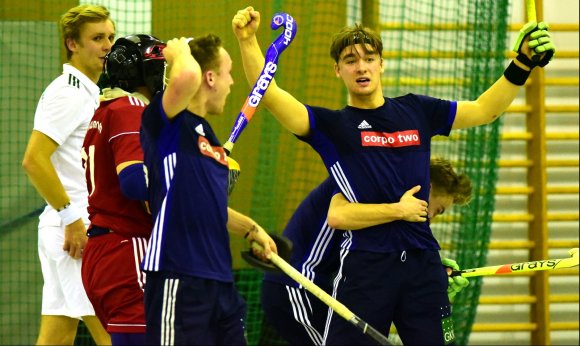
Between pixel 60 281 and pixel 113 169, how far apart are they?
2.29 ft

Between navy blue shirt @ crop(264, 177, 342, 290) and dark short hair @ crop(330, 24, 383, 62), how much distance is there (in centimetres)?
50

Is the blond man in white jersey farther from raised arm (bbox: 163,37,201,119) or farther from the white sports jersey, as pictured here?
raised arm (bbox: 163,37,201,119)

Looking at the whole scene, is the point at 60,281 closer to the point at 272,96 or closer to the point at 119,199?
the point at 119,199

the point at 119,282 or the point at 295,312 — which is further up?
the point at 119,282

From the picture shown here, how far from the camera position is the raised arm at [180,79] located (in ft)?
8.71

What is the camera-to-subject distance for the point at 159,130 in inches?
108

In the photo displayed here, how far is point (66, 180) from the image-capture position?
12.3 ft

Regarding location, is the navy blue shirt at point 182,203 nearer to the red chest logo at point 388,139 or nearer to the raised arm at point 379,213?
the raised arm at point 379,213

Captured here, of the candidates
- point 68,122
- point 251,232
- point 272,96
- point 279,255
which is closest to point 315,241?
point 272,96

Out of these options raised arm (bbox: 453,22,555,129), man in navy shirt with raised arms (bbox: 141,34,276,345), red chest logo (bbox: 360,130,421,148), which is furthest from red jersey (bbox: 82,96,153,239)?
raised arm (bbox: 453,22,555,129)

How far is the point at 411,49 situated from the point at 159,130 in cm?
388

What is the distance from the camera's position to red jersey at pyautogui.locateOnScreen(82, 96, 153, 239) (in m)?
3.08

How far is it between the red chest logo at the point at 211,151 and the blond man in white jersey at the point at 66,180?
94 cm

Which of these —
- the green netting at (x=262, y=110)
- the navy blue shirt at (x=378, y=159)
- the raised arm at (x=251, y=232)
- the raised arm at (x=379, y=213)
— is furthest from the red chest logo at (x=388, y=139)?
the green netting at (x=262, y=110)
